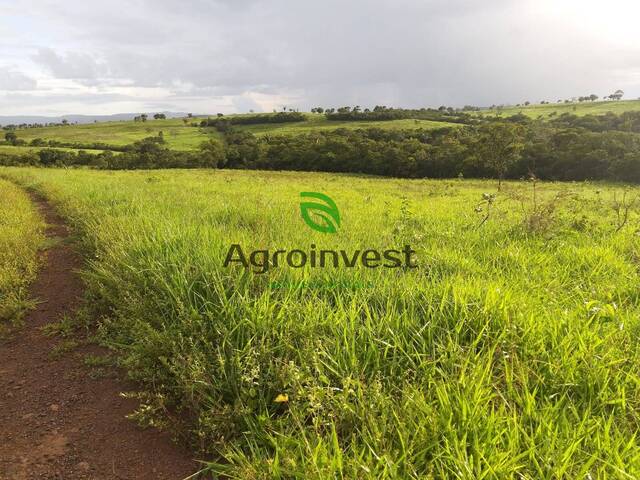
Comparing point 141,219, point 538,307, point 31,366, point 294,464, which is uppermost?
point 141,219

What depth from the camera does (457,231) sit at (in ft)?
22.7

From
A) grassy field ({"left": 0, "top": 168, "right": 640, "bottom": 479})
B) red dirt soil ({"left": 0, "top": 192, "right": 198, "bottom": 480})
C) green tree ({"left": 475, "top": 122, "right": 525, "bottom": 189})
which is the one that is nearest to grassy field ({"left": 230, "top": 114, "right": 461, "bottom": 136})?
green tree ({"left": 475, "top": 122, "right": 525, "bottom": 189})

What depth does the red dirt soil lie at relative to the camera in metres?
2.51

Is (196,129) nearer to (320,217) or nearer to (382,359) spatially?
(320,217)

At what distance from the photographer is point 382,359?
9.61ft

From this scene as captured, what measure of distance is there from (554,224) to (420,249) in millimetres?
3344

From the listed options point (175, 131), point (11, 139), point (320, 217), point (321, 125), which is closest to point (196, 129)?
point (175, 131)

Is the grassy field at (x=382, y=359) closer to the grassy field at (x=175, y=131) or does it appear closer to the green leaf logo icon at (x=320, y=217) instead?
the green leaf logo icon at (x=320, y=217)

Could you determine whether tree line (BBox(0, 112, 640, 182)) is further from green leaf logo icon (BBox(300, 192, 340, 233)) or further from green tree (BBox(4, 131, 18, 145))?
green leaf logo icon (BBox(300, 192, 340, 233))

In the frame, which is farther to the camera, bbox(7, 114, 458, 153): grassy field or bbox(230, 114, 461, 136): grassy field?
bbox(230, 114, 461, 136): grassy field

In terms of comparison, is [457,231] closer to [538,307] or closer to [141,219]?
[538,307]

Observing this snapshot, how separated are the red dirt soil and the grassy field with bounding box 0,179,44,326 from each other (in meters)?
0.60

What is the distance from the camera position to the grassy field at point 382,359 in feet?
7.04

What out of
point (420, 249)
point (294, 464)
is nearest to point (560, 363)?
point (294, 464)
